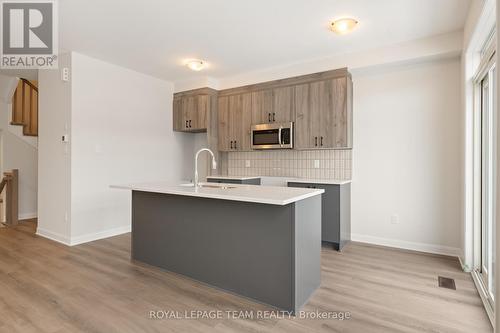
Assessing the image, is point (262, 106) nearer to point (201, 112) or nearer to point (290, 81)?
point (290, 81)

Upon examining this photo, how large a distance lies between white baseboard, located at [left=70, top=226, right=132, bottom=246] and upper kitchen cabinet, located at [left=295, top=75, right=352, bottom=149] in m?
3.06

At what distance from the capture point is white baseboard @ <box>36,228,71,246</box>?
3.87 meters

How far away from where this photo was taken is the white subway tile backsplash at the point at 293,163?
13.7ft

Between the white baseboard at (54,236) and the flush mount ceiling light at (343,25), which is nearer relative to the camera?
the flush mount ceiling light at (343,25)

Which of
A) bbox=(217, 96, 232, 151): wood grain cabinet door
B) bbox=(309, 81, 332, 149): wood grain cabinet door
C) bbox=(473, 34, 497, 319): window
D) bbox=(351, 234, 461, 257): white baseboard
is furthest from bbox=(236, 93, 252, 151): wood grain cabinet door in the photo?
bbox=(473, 34, 497, 319): window

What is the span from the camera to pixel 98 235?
414cm

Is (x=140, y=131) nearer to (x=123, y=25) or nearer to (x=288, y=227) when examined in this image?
(x=123, y=25)

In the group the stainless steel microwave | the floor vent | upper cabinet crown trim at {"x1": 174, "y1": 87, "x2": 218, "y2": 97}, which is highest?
upper cabinet crown trim at {"x1": 174, "y1": 87, "x2": 218, "y2": 97}

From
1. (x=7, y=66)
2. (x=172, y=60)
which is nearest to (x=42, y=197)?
(x=7, y=66)

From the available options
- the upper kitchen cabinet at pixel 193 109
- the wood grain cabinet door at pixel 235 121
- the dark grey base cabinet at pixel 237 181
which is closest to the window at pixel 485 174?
the dark grey base cabinet at pixel 237 181

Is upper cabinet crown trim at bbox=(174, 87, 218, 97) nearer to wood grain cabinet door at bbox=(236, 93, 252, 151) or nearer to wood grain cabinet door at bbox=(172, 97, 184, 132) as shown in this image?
wood grain cabinet door at bbox=(172, 97, 184, 132)

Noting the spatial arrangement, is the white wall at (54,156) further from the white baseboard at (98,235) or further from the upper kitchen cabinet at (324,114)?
the upper kitchen cabinet at (324,114)

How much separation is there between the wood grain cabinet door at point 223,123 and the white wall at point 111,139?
99 centimetres

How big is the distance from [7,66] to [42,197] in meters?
2.11
